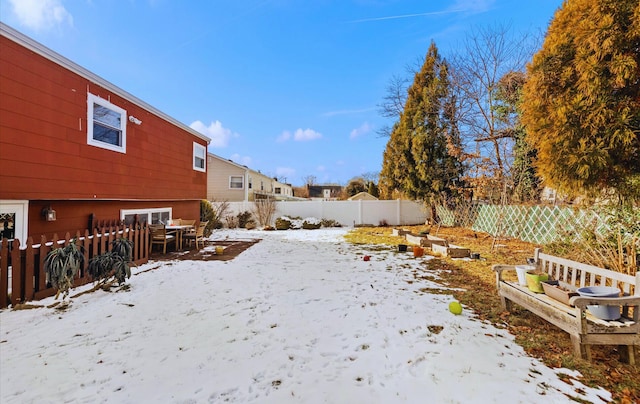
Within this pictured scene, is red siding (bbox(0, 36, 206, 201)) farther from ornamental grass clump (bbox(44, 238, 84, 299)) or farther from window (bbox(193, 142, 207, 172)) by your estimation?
window (bbox(193, 142, 207, 172))

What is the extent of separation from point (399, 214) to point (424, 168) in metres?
→ 3.80

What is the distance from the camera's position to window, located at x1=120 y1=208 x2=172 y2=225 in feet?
26.8

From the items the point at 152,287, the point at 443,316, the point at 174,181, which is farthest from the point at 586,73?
the point at 174,181

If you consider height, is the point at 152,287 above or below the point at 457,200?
below

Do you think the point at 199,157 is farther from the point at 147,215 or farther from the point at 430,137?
the point at 430,137

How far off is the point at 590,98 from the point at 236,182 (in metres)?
19.5

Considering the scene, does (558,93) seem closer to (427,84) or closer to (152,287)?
(152,287)

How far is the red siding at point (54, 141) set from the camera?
182 inches

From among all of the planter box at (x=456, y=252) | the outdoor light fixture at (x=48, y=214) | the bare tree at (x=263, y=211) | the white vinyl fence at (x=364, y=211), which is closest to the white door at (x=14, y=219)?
the outdoor light fixture at (x=48, y=214)

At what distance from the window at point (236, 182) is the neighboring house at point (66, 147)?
11.6 m

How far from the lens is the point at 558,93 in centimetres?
428

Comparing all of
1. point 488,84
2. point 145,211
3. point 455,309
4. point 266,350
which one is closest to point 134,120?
point 145,211

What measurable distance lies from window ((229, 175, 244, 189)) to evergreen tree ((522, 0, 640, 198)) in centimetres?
1857

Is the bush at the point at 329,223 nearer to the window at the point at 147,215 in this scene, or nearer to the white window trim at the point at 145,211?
the white window trim at the point at 145,211
